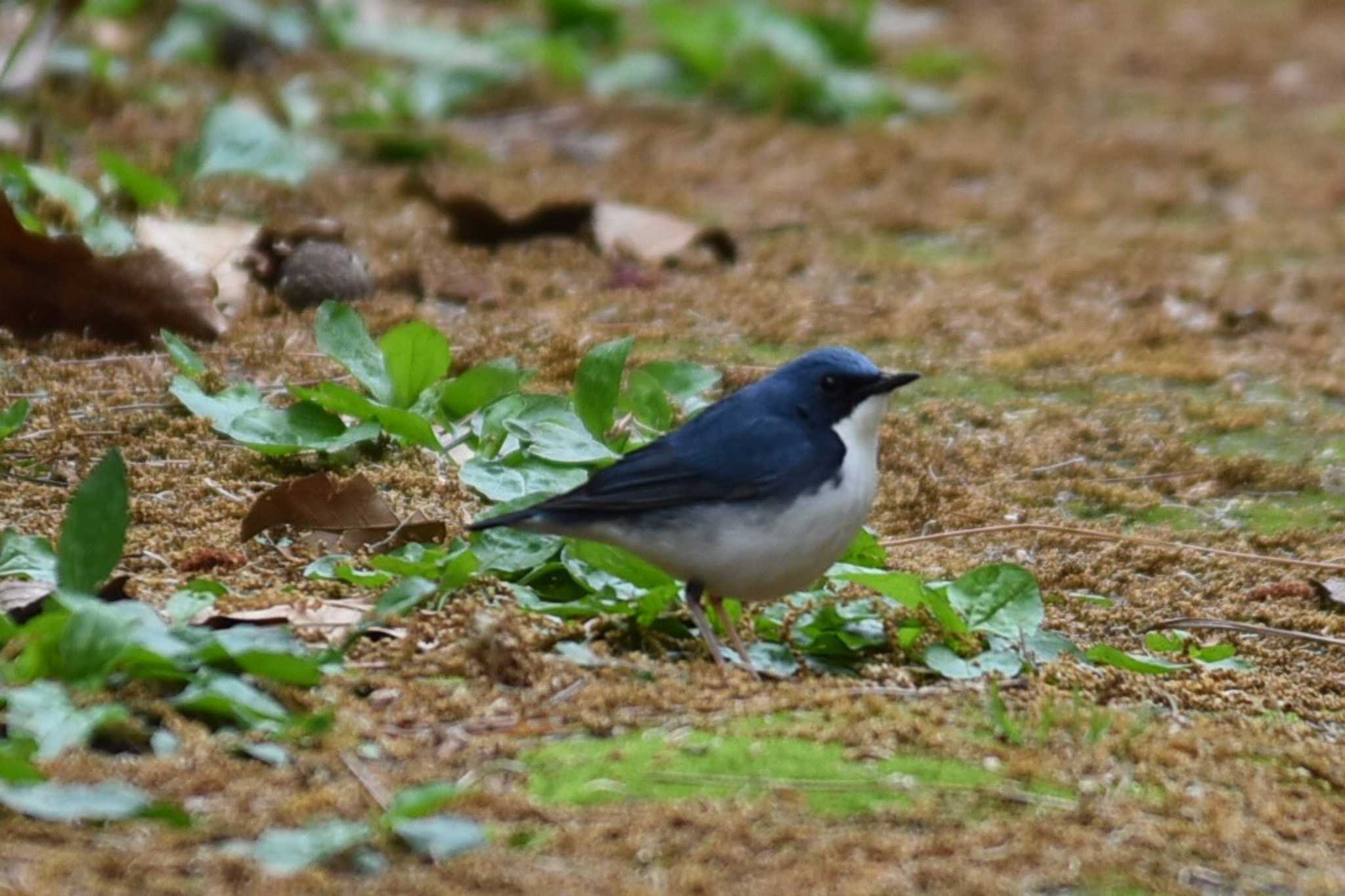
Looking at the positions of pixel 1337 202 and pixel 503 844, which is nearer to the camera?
pixel 503 844

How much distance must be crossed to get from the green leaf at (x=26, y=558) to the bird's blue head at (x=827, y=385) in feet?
4.99

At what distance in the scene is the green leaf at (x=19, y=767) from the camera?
3008 millimetres

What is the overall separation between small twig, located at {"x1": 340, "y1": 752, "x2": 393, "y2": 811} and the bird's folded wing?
862 mm

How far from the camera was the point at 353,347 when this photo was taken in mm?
4898

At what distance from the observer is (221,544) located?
443 cm

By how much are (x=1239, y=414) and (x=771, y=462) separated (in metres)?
2.44

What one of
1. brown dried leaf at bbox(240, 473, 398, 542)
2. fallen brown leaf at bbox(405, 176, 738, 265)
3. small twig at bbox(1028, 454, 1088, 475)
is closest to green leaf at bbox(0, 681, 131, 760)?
brown dried leaf at bbox(240, 473, 398, 542)

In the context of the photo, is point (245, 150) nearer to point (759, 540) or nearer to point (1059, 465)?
point (1059, 465)

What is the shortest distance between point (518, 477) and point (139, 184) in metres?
2.49

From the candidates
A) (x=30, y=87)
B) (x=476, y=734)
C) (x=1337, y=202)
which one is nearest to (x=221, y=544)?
(x=476, y=734)

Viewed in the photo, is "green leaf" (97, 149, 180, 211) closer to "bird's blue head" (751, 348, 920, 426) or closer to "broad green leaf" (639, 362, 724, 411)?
"broad green leaf" (639, 362, 724, 411)

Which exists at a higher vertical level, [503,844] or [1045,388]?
[503,844]

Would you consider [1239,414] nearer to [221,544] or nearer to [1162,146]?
[221,544]

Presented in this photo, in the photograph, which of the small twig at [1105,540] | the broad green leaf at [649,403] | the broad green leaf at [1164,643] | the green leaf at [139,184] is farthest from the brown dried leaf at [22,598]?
the green leaf at [139,184]
